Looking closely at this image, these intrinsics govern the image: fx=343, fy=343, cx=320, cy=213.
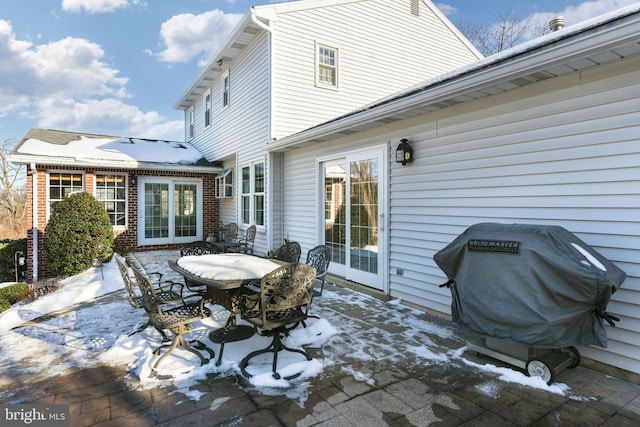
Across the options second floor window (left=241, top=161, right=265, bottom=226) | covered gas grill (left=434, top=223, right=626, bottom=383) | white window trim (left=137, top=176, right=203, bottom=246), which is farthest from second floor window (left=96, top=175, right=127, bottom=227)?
covered gas grill (left=434, top=223, right=626, bottom=383)

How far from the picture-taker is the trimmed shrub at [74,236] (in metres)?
7.20

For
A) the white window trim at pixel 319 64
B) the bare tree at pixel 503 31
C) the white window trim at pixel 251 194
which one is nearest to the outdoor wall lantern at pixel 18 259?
the white window trim at pixel 251 194

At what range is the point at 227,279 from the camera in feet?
10.6

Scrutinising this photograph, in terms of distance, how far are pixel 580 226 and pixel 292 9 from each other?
24.2 ft

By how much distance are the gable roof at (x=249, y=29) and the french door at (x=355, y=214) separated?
11.9 ft

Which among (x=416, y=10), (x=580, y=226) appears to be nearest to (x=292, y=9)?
(x=416, y=10)

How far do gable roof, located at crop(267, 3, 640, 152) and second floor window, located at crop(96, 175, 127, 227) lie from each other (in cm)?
809

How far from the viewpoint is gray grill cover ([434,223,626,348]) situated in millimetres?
2500

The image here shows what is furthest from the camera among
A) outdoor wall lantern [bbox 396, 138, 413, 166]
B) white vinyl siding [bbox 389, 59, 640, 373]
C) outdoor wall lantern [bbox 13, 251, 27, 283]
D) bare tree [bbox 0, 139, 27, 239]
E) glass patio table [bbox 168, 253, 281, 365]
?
bare tree [bbox 0, 139, 27, 239]

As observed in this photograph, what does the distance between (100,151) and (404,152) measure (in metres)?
8.99

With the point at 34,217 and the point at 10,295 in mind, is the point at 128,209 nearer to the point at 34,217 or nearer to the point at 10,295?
the point at 34,217

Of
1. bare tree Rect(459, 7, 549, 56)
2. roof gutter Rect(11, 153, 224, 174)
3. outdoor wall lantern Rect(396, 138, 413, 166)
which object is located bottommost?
outdoor wall lantern Rect(396, 138, 413, 166)

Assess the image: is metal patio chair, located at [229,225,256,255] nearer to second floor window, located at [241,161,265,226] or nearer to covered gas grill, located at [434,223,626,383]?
second floor window, located at [241,161,265,226]

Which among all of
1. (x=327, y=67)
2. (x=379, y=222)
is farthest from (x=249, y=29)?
(x=379, y=222)
